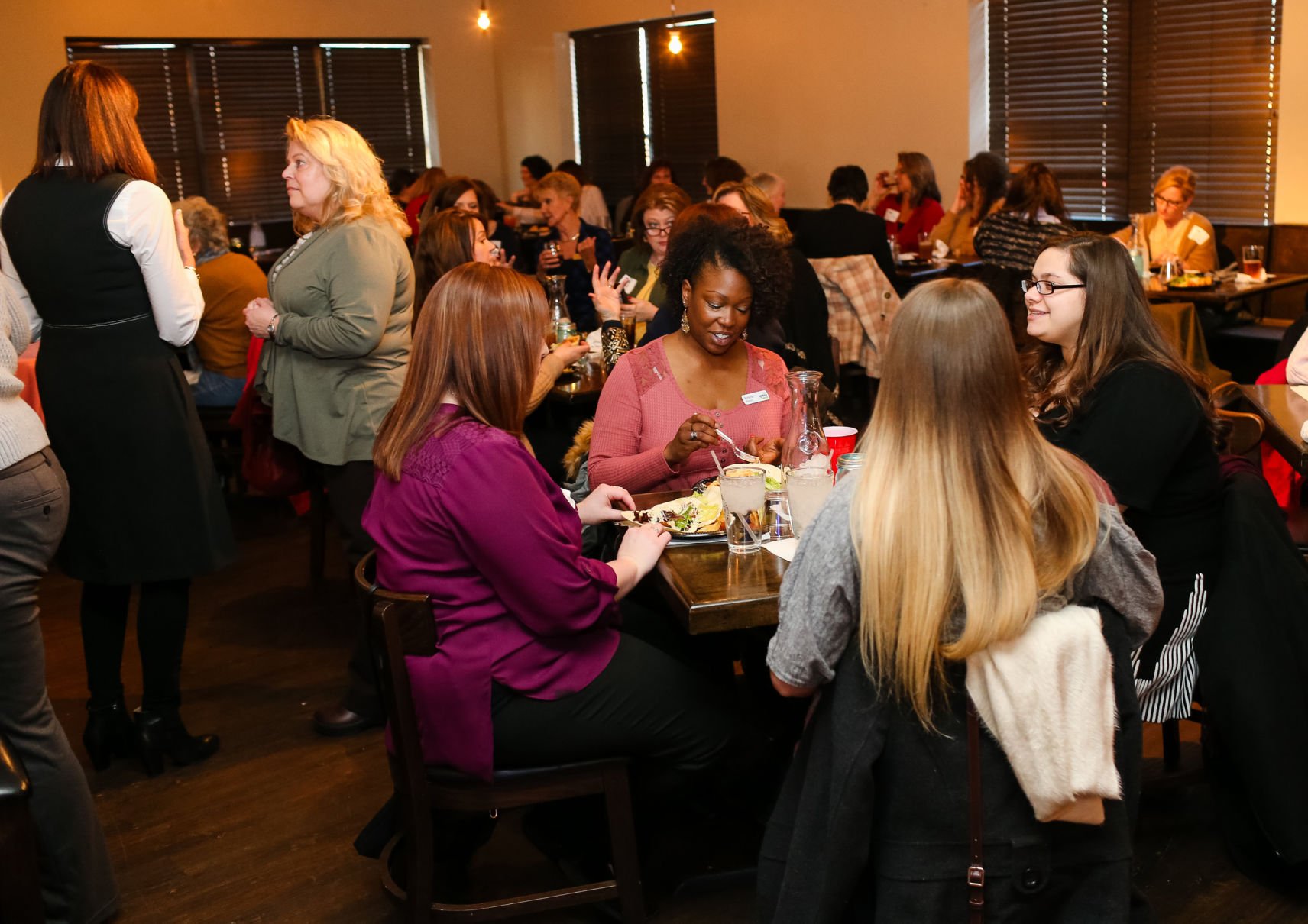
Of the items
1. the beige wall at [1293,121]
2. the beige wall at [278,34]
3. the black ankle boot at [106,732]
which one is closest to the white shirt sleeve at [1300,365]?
the black ankle boot at [106,732]

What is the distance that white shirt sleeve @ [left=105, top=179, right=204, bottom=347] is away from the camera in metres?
2.81

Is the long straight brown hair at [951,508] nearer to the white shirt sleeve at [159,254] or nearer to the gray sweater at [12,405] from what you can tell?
the gray sweater at [12,405]

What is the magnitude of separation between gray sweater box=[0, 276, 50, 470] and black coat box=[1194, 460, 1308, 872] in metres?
2.29

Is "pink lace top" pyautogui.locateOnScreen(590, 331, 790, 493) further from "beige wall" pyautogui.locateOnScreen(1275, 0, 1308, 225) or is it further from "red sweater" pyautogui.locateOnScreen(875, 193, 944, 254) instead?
"red sweater" pyautogui.locateOnScreen(875, 193, 944, 254)

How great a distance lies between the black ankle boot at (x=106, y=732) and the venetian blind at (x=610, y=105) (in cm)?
812

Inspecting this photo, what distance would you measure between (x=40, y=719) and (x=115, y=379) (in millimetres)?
872

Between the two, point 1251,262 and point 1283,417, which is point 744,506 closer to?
point 1283,417

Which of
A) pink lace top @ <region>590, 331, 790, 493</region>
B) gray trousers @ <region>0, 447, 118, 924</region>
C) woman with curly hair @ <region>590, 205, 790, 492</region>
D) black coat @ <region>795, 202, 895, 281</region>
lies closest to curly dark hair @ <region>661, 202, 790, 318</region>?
woman with curly hair @ <region>590, 205, 790, 492</region>

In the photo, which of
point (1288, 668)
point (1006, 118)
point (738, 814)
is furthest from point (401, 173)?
point (1288, 668)

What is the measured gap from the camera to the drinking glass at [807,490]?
2182mm

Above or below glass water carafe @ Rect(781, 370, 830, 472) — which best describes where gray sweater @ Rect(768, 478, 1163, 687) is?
below

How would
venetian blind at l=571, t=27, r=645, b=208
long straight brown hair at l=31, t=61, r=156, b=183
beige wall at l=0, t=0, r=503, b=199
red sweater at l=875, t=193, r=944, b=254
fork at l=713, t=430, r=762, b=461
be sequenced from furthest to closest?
venetian blind at l=571, t=27, r=645, b=208 < beige wall at l=0, t=0, r=503, b=199 < red sweater at l=875, t=193, r=944, b=254 < long straight brown hair at l=31, t=61, r=156, b=183 < fork at l=713, t=430, r=762, b=461

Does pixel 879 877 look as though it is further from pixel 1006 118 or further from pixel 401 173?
pixel 401 173

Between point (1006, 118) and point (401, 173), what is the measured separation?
422cm
